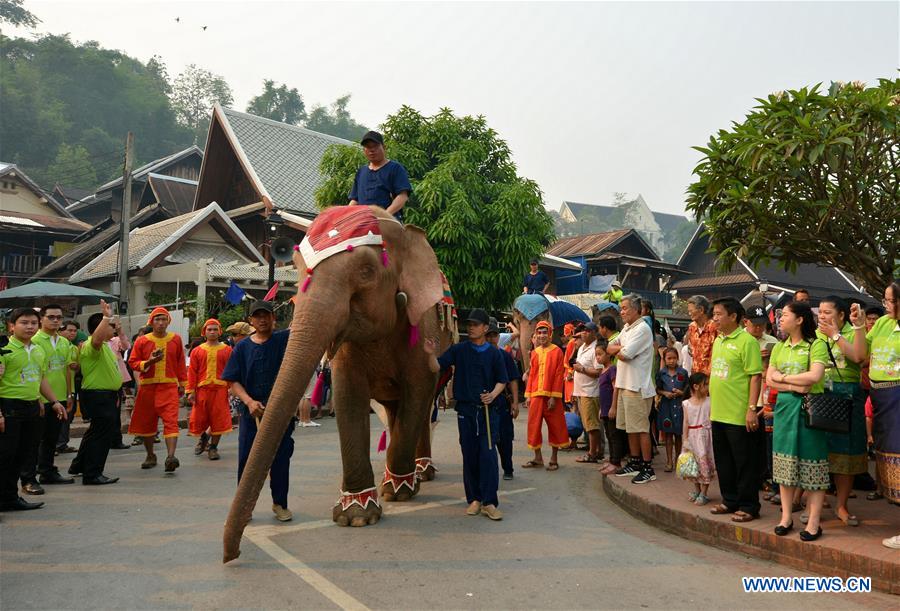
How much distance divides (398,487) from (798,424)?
3.44 meters

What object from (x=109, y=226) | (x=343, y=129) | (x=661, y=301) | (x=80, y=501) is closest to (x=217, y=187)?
(x=109, y=226)

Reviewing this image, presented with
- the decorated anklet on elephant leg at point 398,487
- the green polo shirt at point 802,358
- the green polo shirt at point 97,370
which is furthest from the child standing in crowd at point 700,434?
the green polo shirt at point 97,370

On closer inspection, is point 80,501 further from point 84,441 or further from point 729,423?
point 729,423

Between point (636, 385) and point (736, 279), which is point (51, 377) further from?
point (736, 279)

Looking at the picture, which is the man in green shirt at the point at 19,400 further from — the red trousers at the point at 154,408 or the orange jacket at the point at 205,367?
the orange jacket at the point at 205,367

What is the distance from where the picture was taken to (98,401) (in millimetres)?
7465

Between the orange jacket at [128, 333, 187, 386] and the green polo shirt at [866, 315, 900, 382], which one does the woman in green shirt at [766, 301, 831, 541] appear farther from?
the orange jacket at [128, 333, 187, 386]

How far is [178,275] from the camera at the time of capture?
19.4 m

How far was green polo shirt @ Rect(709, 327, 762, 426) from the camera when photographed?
17.2ft

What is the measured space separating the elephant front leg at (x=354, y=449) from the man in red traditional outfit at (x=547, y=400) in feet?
9.82

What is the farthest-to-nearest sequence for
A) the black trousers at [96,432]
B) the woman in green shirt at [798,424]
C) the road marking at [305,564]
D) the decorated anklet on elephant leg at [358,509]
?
1. the black trousers at [96,432]
2. the decorated anklet on elephant leg at [358,509]
3. the woman in green shirt at [798,424]
4. the road marking at [305,564]

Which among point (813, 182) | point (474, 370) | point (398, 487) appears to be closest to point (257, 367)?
point (398, 487)

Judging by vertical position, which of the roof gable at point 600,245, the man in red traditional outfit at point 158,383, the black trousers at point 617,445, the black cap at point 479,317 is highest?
the roof gable at point 600,245

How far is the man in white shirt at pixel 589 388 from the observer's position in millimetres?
8555
